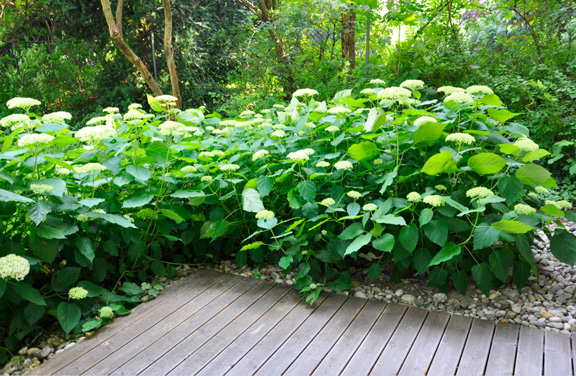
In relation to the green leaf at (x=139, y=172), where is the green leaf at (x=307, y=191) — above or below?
below

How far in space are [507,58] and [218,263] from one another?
3.64 metres

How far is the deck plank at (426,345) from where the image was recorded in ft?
5.17

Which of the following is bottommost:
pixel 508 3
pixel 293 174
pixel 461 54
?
A: pixel 293 174

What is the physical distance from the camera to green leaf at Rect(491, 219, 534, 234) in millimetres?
1758

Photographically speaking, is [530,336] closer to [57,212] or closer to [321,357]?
[321,357]

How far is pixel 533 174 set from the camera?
194 cm

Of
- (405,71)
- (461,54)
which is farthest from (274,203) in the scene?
(461,54)

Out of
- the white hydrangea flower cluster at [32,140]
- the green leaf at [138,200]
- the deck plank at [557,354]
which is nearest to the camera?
the deck plank at [557,354]

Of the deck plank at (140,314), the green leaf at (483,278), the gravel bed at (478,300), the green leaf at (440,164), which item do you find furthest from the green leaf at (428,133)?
the deck plank at (140,314)

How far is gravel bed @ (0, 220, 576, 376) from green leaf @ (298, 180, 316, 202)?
0.50m

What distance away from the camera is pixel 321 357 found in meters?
1.66

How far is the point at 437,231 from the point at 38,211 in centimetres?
172

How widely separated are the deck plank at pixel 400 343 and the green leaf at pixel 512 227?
1.67ft

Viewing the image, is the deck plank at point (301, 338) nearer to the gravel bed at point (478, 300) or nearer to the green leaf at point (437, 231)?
the gravel bed at point (478, 300)
